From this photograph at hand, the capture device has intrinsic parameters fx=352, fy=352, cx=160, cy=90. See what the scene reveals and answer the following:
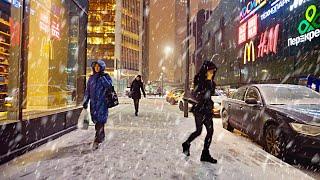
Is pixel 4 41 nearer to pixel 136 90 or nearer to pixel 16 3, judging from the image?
pixel 16 3

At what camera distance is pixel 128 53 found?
328 ft

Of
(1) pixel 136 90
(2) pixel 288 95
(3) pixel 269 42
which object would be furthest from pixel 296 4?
(2) pixel 288 95

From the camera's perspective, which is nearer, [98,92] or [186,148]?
[186,148]

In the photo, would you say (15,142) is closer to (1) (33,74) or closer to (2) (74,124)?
(1) (33,74)

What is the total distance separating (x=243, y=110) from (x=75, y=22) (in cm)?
614

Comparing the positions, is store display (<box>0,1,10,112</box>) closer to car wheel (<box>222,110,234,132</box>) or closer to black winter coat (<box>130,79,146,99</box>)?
car wheel (<box>222,110,234,132</box>)

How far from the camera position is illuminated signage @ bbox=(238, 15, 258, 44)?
136 feet

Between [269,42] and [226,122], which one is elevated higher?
[269,42]

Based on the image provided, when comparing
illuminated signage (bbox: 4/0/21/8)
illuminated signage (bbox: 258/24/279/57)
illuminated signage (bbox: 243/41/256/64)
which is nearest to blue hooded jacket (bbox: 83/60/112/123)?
illuminated signage (bbox: 4/0/21/8)

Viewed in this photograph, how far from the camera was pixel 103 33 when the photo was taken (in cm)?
8962

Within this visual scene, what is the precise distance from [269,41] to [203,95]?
32.6m

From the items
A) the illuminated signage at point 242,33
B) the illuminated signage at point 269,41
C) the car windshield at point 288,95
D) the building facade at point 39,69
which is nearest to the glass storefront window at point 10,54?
the building facade at point 39,69

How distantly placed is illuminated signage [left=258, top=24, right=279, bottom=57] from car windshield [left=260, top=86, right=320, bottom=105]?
26.9 metres

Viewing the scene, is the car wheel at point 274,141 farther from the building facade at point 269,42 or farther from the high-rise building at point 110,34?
the high-rise building at point 110,34
